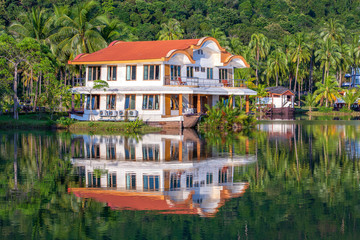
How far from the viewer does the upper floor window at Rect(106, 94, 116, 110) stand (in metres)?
44.1

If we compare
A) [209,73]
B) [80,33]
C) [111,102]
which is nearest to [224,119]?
[209,73]

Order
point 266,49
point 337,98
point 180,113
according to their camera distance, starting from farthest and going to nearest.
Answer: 1. point 266,49
2. point 337,98
3. point 180,113

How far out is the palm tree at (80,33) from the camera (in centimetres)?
4991

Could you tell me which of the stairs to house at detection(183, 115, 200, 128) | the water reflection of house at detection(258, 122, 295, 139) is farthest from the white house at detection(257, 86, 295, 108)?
the stairs to house at detection(183, 115, 200, 128)

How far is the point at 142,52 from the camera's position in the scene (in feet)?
145

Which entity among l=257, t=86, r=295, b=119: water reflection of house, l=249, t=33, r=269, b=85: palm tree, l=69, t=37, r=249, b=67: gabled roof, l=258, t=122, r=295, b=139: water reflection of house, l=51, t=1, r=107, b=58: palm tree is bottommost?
l=258, t=122, r=295, b=139: water reflection of house

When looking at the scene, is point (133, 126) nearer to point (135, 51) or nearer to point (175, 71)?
point (175, 71)

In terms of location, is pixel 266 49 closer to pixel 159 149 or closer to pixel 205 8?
pixel 205 8

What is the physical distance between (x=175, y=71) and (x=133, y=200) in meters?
30.8

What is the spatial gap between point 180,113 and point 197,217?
2867 centimetres

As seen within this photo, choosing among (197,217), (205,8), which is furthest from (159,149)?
(205,8)

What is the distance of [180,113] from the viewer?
40594 mm

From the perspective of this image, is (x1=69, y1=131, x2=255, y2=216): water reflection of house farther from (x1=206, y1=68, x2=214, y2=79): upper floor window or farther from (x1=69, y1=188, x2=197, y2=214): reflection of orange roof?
(x1=206, y1=68, x2=214, y2=79): upper floor window

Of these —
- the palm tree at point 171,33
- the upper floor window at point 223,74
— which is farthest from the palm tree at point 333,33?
the upper floor window at point 223,74
